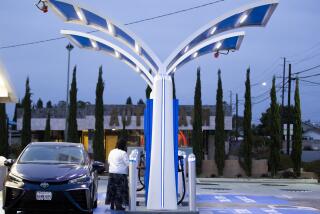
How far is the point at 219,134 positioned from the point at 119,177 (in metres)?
23.9

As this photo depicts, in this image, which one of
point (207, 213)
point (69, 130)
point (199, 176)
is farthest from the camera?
point (69, 130)

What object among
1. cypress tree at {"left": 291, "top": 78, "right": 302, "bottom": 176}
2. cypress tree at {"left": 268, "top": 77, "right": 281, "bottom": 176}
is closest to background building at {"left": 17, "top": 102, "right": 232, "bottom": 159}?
cypress tree at {"left": 268, "top": 77, "right": 281, "bottom": 176}

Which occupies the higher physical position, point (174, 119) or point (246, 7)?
point (246, 7)

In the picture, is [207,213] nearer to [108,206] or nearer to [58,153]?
[108,206]

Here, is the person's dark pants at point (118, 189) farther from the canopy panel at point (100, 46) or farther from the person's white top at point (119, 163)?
the canopy panel at point (100, 46)

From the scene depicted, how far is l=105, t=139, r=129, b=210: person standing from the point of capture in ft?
44.4

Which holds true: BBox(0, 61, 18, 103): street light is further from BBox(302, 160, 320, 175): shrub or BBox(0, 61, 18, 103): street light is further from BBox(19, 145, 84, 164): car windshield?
BBox(302, 160, 320, 175): shrub

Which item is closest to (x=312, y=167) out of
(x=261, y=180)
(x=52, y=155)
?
(x=261, y=180)

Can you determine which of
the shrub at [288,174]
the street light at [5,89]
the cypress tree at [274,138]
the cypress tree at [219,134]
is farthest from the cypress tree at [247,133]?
the street light at [5,89]

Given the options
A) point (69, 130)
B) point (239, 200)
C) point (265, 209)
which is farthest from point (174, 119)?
point (69, 130)

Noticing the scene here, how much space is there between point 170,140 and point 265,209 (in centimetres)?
356

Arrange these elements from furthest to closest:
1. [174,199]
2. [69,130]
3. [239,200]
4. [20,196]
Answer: [69,130]
[239,200]
[174,199]
[20,196]

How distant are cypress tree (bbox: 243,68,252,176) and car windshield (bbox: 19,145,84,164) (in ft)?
76.6

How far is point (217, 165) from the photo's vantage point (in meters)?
36.4
